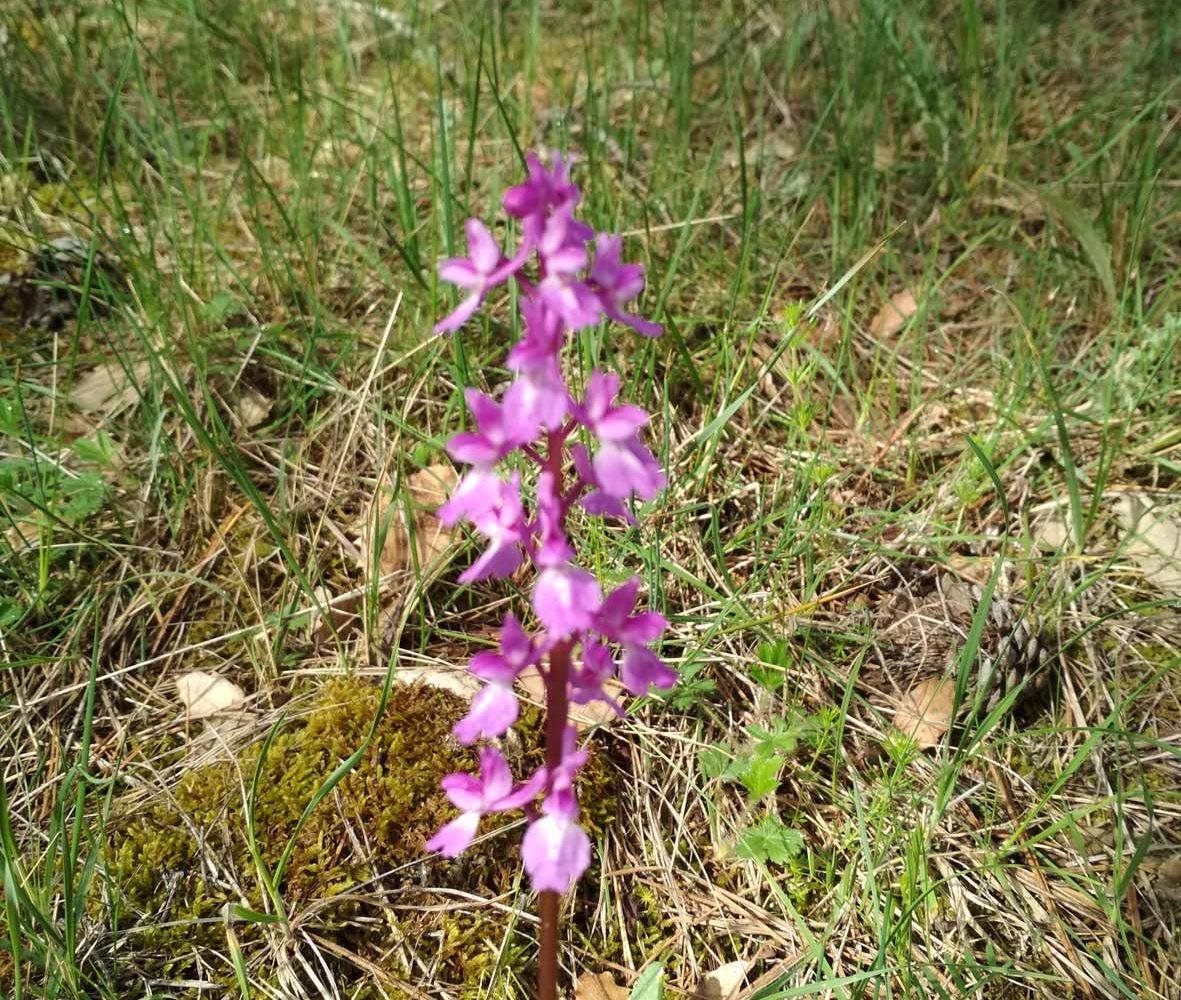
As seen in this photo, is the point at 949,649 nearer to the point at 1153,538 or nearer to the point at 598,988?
the point at 1153,538

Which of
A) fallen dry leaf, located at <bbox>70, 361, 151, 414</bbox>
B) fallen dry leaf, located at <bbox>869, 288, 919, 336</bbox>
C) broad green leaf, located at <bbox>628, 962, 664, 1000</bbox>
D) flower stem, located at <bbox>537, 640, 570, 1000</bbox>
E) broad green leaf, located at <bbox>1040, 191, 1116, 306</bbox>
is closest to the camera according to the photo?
flower stem, located at <bbox>537, 640, 570, 1000</bbox>

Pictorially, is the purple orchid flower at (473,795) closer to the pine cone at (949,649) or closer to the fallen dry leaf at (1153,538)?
the pine cone at (949,649)

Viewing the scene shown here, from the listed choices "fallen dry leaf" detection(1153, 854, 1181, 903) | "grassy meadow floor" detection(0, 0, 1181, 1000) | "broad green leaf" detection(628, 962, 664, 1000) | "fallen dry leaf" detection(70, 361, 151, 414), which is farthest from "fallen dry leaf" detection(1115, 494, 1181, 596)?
"fallen dry leaf" detection(70, 361, 151, 414)

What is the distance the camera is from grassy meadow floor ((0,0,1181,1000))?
2057 millimetres

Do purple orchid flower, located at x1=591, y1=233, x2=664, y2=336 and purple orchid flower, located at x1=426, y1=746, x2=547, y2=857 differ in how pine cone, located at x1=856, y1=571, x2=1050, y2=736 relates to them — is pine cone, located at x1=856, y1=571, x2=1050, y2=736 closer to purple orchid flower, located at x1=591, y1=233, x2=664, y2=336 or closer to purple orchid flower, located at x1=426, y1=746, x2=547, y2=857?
purple orchid flower, located at x1=426, y1=746, x2=547, y2=857

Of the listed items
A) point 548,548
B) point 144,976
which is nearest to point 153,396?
point 144,976

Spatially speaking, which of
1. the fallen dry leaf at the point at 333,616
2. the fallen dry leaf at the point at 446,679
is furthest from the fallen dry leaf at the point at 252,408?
the fallen dry leaf at the point at 446,679

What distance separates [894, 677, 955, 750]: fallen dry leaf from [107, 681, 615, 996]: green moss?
0.78 meters

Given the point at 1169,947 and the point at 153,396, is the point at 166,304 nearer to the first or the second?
the point at 153,396

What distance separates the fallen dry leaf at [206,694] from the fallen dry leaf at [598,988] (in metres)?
1.09

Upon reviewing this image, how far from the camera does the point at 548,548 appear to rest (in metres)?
1.43

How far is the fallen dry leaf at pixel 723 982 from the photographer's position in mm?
2045

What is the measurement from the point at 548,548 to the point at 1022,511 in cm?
189

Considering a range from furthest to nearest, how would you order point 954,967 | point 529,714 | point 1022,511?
point 1022,511 < point 529,714 < point 954,967
